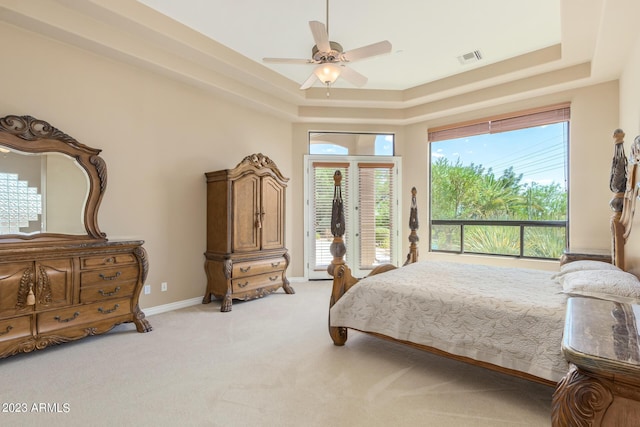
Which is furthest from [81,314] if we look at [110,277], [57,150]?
[57,150]

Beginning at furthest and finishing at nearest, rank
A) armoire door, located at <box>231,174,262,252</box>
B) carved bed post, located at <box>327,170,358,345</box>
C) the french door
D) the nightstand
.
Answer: the french door → armoire door, located at <box>231,174,262,252</box> → carved bed post, located at <box>327,170,358,345</box> → the nightstand

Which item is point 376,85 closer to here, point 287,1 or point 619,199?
A: point 287,1

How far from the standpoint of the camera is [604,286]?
2064mm

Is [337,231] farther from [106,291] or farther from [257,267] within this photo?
[106,291]

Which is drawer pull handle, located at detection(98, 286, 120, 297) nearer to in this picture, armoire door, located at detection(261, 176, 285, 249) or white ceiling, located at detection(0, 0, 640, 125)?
armoire door, located at detection(261, 176, 285, 249)

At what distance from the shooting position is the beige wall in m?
3.16

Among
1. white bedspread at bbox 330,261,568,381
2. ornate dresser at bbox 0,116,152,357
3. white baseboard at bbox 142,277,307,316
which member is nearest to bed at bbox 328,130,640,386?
white bedspread at bbox 330,261,568,381

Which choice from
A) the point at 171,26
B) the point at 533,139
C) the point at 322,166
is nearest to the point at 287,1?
the point at 171,26

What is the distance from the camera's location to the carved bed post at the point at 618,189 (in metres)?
2.80

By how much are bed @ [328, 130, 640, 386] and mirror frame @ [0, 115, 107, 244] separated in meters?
2.50

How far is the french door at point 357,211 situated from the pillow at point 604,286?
3725 mm

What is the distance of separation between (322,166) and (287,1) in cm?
305

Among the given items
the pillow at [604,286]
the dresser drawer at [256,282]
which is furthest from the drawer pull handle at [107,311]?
the pillow at [604,286]

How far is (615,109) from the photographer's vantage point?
13.5 feet
